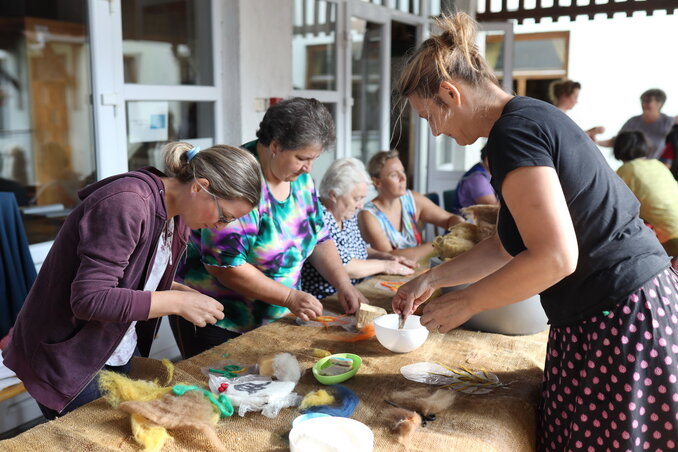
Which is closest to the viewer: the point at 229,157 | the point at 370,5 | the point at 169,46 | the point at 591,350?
the point at 591,350

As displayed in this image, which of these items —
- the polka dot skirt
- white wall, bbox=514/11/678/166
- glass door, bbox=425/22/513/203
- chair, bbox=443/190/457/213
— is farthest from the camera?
white wall, bbox=514/11/678/166

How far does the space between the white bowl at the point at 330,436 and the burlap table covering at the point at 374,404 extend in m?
0.06

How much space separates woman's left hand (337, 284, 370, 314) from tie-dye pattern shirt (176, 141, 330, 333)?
0.18 meters

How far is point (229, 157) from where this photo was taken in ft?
Answer: 5.23

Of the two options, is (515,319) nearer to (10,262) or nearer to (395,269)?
(395,269)

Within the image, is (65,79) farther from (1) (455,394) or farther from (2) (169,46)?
(1) (455,394)

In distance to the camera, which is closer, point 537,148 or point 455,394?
point 537,148

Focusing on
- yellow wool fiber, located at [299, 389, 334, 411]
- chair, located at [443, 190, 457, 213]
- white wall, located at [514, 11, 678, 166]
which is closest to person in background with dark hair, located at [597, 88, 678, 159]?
white wall, located at [514, 11, 678, 166]

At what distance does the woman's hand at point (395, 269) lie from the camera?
288cm

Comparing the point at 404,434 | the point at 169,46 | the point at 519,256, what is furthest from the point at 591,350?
the point at 169,46

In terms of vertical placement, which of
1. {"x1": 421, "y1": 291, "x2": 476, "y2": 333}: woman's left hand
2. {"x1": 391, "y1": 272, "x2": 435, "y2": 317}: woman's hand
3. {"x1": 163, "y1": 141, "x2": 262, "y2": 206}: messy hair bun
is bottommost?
{"x1": 391, "y1": 272, "x2": 435, "y2": 317}: woman's hand

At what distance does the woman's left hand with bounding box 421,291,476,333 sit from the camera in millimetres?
1359

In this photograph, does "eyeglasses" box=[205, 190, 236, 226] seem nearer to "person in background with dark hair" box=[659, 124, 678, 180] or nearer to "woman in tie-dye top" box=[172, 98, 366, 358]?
"woman in tie-dye top" box=[172, 98, 366, 358]

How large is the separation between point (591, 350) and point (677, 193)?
11.1 feet
